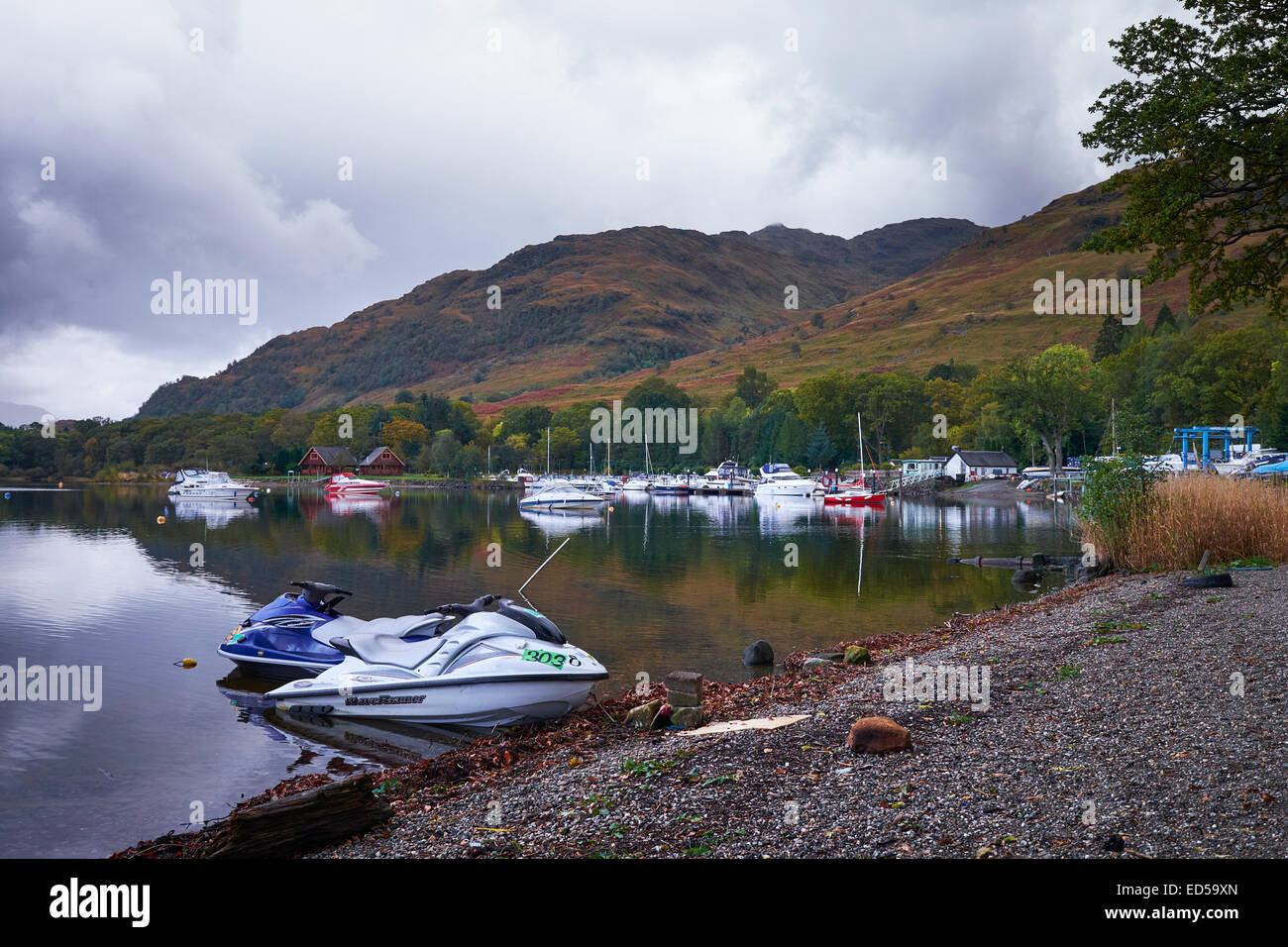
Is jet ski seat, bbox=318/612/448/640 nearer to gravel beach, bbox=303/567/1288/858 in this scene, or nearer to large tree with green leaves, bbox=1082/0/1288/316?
gravel beach, bbox=303/567/1288/858

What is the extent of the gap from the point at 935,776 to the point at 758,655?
10765mm

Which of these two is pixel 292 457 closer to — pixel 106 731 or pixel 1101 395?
pixel 1101 395

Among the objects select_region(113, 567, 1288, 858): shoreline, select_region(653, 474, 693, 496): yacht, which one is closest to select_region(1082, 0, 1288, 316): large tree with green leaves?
select_region(113, 567, 1288, 858): shoreline

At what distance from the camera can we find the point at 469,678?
13.8 m

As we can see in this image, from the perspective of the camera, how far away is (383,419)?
654 feet

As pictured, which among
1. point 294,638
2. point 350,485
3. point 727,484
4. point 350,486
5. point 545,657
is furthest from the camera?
point 727,484

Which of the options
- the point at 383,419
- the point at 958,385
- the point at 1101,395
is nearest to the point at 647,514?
the point at 1101,395

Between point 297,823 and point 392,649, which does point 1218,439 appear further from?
point 297,823

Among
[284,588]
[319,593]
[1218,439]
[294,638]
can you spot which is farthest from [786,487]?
[294,638]

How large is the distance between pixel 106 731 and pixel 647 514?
68.5m

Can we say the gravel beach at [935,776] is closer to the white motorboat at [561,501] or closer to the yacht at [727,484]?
the white motorboat at [561,501]

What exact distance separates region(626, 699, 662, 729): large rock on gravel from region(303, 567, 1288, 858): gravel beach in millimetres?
207

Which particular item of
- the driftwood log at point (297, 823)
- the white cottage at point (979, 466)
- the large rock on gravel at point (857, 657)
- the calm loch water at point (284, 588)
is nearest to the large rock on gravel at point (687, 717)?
the calm loch water at point (284, 588)

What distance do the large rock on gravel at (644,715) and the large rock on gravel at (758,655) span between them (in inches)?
244
